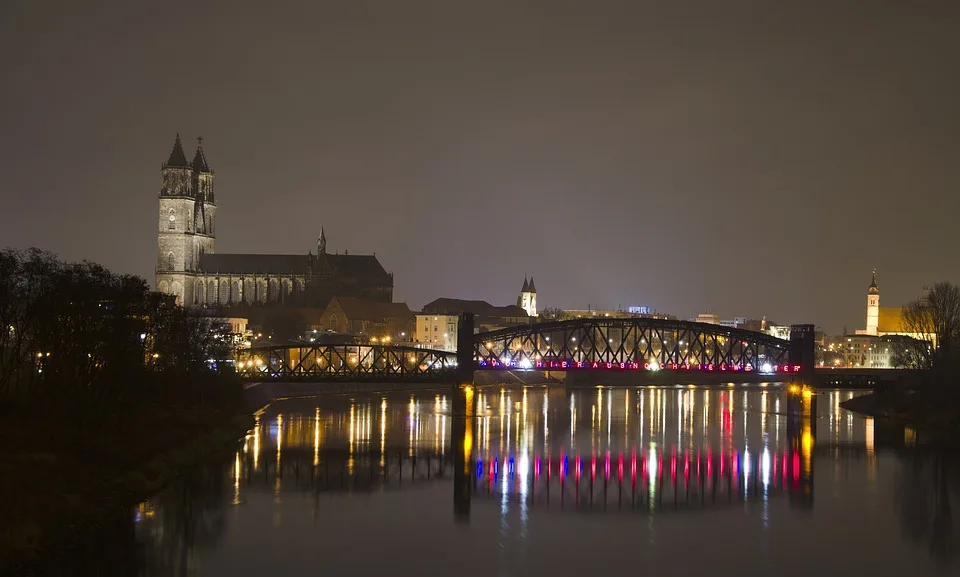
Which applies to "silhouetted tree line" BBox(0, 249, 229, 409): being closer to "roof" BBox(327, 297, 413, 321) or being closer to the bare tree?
the bare tree

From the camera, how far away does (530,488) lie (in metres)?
49.9

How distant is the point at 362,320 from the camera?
17075cm

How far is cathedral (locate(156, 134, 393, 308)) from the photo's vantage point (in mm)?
186000

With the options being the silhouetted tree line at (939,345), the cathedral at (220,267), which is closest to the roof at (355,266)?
the cathedral at (220,267)

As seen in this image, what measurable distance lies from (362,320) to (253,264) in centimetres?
3149

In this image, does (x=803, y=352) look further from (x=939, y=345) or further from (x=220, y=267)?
(x=220, y=267)

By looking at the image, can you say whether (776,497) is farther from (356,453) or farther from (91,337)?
(91,337)

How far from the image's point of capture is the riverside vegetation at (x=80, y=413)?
3528cm

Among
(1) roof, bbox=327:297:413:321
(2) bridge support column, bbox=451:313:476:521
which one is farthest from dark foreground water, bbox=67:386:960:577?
(1) roof, bbox=327:297:413:321

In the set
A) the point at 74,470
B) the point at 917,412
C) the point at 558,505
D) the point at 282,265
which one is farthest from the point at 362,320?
the point at 74,470

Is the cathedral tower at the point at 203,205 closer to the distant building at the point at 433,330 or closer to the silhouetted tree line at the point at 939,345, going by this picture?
the distant building at the point at 433,330

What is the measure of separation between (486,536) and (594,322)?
58.7 m

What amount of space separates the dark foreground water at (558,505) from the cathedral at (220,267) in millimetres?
111722

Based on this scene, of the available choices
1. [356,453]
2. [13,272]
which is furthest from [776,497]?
[13,272]
